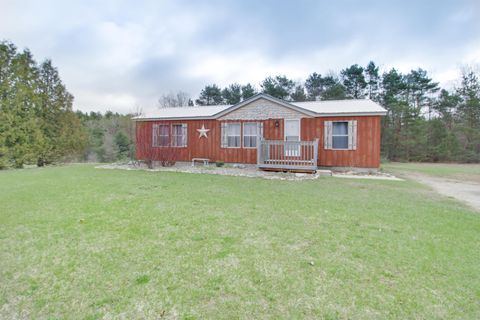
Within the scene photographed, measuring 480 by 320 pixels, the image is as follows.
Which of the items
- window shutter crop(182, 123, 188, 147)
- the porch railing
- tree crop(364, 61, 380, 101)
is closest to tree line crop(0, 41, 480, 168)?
tree crop(364, 61, 380, 101)

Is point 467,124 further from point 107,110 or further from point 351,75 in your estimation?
point 107,110

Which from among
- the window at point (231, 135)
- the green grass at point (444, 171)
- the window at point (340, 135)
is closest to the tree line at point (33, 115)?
the window at point (231, 135)

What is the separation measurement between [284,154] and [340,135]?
2.68 metres

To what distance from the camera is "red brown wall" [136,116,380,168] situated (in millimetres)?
11133

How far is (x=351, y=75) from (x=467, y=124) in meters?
10.8

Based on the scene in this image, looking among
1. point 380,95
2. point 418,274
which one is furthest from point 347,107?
point 380,95

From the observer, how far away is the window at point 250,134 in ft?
41.4

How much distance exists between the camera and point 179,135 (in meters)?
14.2

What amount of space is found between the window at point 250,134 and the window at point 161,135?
15.2ft

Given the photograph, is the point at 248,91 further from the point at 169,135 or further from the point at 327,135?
the point at 327,135

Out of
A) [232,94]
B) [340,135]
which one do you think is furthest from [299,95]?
[340,135]

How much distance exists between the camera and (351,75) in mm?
26281

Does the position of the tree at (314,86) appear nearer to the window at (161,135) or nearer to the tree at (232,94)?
the tree at (232,94)

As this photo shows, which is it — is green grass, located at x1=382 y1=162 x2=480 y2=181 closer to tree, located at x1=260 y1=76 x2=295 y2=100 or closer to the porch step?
the porch step
